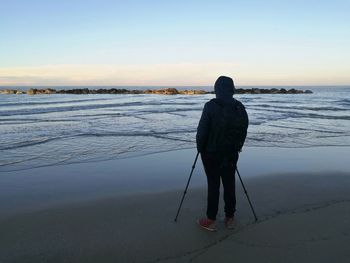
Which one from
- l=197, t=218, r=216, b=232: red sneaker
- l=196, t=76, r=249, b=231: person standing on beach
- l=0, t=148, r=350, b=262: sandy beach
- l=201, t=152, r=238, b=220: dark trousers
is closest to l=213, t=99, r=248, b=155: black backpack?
l=196, t=76, r=249, b=231: person standing on beach

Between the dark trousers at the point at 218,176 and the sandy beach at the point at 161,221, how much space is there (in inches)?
11.7

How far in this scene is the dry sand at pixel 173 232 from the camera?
4531 millimetres

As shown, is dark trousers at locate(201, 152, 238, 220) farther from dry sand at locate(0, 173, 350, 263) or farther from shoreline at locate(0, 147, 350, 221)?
shoreline at locate(0, 147, 350, 221)

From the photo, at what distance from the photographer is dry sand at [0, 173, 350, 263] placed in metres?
4.53

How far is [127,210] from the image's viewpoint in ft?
20.1

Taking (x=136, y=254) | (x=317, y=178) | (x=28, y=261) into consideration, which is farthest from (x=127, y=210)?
(x=317, y=178)

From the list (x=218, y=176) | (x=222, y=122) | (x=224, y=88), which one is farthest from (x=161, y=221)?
(x=224, y=88)

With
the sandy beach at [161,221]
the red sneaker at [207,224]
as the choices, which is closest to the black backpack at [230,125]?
the red sneaker at [207,224]

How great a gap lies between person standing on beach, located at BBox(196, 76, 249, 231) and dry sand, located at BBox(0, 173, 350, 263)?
554 mm

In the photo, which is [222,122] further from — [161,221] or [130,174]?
[130,174]

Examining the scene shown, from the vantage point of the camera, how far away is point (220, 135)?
16.8ft

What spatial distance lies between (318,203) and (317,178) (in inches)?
77.2

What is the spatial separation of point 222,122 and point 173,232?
1.62 meters

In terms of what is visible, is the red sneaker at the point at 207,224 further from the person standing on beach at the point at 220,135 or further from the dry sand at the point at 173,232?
the dry sand at the point at 173,232
